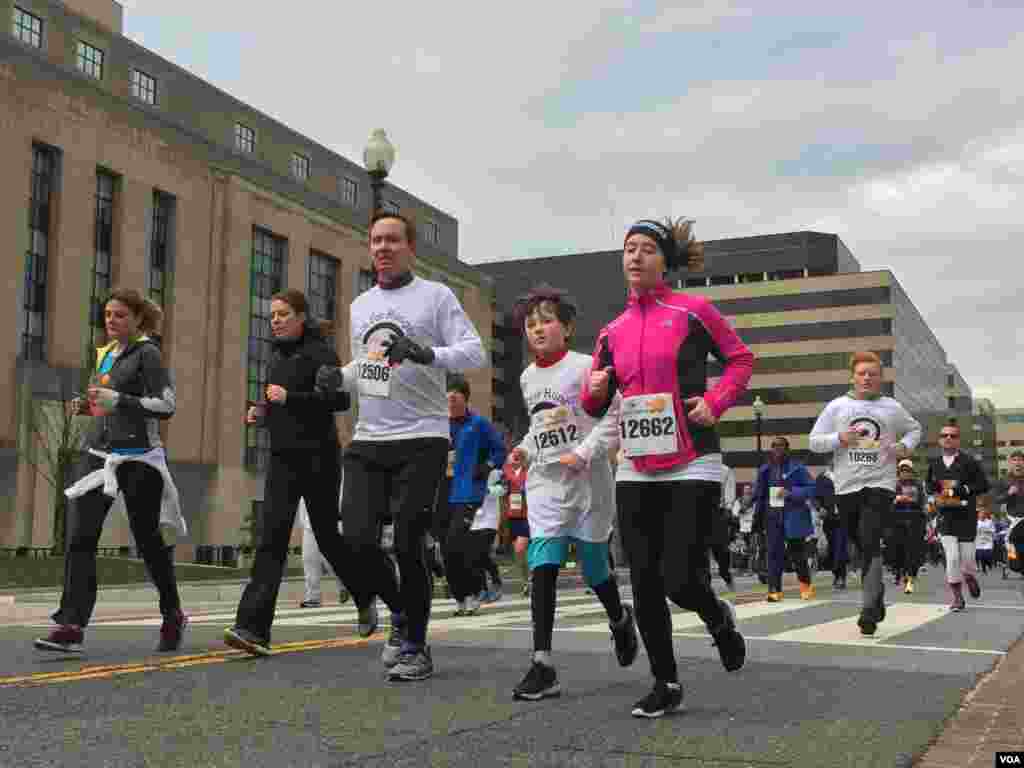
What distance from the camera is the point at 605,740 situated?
3967mm

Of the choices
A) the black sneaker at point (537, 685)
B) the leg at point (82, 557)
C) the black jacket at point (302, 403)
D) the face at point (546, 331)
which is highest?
the face at point (546, 331)

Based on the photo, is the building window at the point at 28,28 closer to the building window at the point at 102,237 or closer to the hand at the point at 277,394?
the building window at the point at 102,237

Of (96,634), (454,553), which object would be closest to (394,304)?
(96,634)

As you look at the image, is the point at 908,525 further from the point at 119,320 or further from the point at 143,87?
the point at 143,87

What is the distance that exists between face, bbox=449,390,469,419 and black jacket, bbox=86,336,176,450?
363 cm

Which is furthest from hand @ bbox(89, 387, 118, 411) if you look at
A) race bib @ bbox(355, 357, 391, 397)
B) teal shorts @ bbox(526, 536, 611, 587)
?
teal shorts @ bbox(526, 536, 611, 587)

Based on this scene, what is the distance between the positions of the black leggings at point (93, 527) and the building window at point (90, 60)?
4881cm

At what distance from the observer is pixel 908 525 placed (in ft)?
65.8

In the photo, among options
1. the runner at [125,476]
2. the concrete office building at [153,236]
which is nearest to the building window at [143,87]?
the concrete office building at [153,236]

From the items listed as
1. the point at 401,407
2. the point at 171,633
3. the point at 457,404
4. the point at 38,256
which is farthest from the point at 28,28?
the point at 401,407

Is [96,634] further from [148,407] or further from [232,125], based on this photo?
[232,125]

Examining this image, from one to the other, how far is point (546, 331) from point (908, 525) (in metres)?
15.6

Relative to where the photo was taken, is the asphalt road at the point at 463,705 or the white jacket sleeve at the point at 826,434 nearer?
the asphalt road at the point at 463,705

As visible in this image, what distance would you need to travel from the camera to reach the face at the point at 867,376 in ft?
28.8
